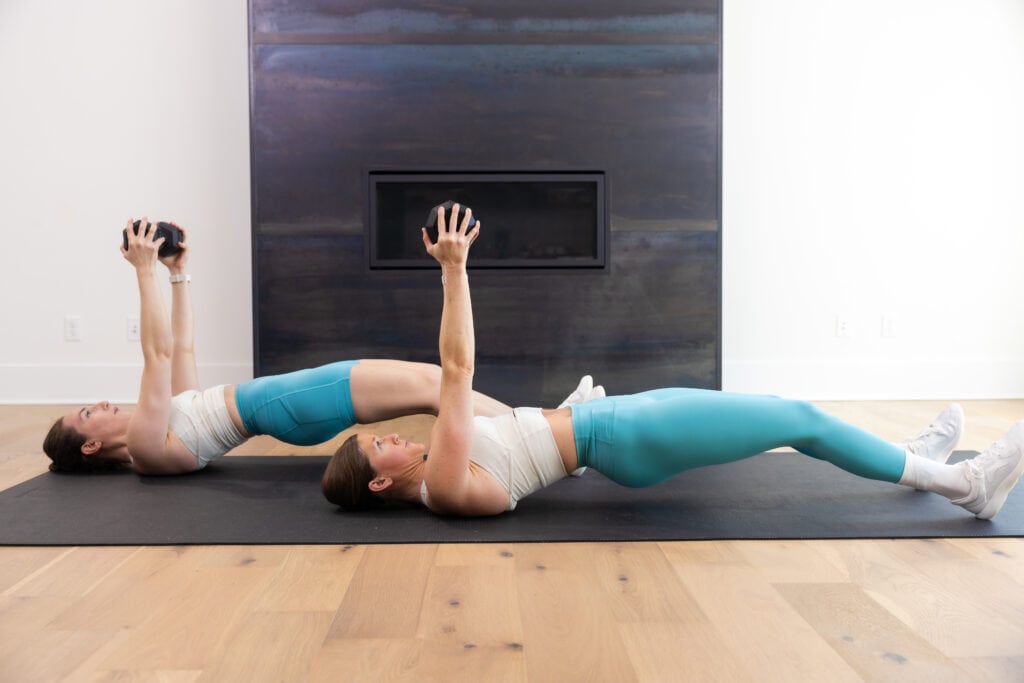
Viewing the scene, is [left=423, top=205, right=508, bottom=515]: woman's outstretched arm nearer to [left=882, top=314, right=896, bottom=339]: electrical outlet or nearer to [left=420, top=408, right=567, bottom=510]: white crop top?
[left=420, top=408, right=567, bottom=510]: white crop top

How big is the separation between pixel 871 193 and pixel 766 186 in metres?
0.56

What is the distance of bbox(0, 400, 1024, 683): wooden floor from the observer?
1260mm

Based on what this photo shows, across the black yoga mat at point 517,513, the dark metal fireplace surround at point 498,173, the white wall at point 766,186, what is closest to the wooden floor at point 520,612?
the black yoga mat at point 517,513

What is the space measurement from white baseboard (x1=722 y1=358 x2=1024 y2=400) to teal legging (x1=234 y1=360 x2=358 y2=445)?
261cm

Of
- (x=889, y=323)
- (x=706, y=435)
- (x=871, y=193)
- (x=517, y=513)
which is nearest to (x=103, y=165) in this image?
(x=517, y=513)

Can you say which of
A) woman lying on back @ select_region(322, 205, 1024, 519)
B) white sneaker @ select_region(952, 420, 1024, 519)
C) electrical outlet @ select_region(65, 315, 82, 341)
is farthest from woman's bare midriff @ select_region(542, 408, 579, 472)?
electrical outlet @ select_region(65, 315, 82, 341)

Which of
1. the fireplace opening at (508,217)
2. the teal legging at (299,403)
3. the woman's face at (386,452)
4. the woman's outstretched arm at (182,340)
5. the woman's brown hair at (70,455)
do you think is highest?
the fireplace opening at (508,217)

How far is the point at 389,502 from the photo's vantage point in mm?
2205

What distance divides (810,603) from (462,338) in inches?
32.9

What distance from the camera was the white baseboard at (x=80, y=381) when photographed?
4395 millimetres

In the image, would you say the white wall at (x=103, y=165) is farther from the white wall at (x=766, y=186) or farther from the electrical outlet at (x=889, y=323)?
the electrical outlet at (x=889, y=323)

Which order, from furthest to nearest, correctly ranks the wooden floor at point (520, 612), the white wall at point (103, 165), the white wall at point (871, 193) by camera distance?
the white wall at point (871, 193)
the white wall at point (103, 165)
the wooden floor at point (520, 612)

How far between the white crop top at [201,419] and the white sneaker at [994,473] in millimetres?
1966

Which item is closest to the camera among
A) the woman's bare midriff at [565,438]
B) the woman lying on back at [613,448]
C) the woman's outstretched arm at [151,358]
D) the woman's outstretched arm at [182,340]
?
the woman lying on back at [613,448]
